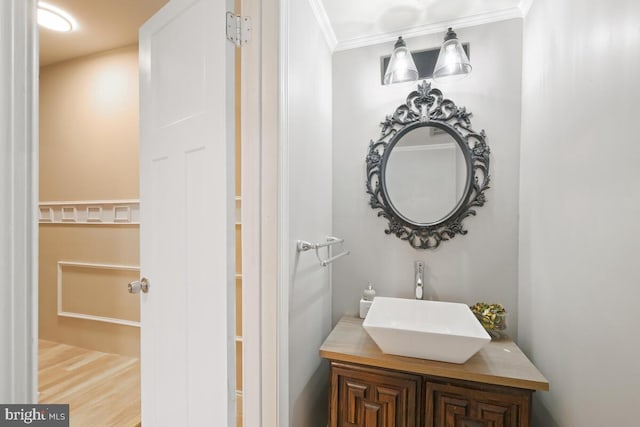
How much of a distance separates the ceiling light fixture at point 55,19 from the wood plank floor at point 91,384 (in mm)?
2456

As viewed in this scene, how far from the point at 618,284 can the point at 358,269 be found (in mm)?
1212

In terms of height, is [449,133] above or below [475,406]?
above

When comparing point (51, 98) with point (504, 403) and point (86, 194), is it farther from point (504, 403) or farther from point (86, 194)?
point (504, 403)

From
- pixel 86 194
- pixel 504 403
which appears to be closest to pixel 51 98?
pixel 86 194

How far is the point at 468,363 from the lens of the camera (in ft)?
4.02

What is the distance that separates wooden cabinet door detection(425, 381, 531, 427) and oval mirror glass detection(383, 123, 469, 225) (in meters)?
0.86

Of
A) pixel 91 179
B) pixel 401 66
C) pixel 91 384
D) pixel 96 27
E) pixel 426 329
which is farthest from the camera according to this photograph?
pixel 91 179

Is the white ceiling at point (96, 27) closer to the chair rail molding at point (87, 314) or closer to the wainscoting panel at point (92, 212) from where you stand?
the wainscoting panel at point (92, 212)

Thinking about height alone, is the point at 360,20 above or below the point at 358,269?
above

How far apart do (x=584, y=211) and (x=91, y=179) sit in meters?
3.11

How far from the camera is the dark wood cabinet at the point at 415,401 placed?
1147 mm

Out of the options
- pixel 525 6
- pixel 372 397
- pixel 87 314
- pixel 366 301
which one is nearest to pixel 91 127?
pixel 87 314

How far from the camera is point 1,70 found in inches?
16.1

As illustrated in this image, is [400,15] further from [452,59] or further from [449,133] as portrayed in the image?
[449,133]
